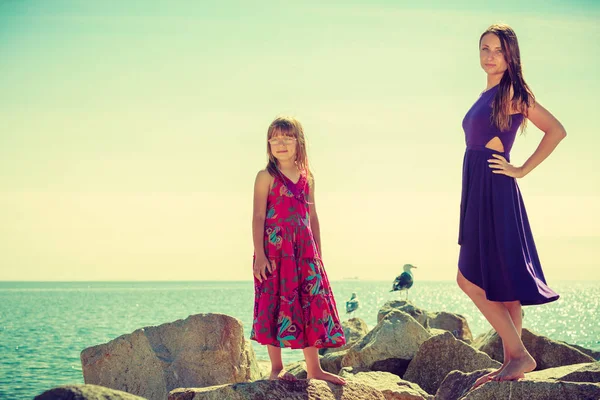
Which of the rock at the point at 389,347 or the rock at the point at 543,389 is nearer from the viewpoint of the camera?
the rock at the point at 543,389

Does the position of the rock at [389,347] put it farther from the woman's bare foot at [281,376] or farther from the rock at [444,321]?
the woman's bare foot at [281,376]

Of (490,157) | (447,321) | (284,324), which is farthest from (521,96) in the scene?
(447,321)

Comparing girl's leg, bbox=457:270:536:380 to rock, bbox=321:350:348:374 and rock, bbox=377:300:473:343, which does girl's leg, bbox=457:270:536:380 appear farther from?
rock, bbox=377:300:473:343

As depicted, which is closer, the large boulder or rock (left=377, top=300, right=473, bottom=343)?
the large boulder

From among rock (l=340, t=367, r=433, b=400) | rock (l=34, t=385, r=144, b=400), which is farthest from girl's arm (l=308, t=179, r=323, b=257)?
rock (l=34, t=385, r=144, b=400)

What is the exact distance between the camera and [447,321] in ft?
37.6

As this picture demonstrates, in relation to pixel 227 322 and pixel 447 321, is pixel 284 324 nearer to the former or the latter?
pixel 227 322

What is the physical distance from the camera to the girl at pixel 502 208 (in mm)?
5195

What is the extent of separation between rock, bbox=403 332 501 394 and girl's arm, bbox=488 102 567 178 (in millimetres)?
2894

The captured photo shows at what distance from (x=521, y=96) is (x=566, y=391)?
1975 millimetres

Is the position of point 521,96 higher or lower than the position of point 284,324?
higher

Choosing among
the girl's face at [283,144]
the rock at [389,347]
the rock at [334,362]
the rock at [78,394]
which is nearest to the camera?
the rock at [78,394]

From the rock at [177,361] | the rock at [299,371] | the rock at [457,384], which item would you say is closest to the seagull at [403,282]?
the rock at [299,371]

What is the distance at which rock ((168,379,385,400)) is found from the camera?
16.0 ft
